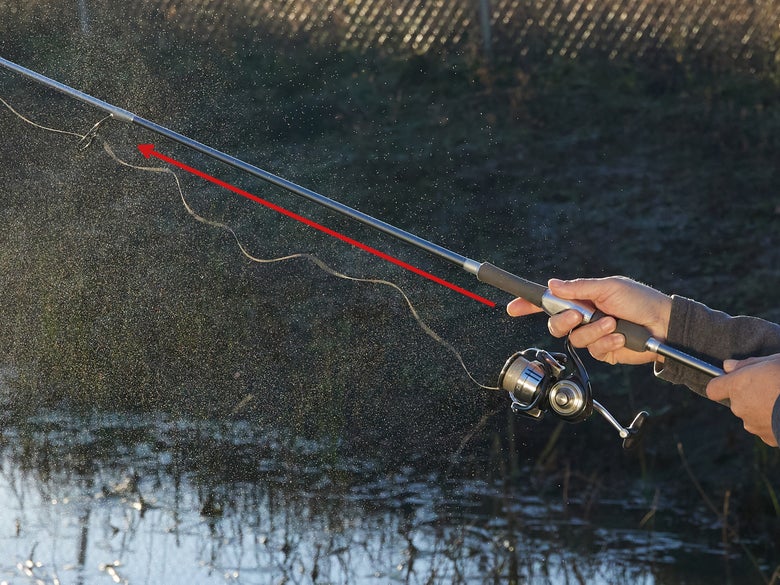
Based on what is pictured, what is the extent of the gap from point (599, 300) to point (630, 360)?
0.23 meters

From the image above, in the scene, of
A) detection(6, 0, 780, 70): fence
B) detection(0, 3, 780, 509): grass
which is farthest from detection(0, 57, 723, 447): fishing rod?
detection(6, 0, 780, 70): fence

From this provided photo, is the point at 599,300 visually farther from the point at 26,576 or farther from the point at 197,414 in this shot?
the point at 197,414

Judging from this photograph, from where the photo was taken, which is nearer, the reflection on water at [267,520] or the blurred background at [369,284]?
the reflection on water at [267,520]

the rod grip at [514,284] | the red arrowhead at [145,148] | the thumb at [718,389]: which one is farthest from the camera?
the red arrowhead at [145,148]

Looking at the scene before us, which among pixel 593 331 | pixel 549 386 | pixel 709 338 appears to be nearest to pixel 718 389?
pixel 709 338

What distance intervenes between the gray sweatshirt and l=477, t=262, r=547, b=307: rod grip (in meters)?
0.34

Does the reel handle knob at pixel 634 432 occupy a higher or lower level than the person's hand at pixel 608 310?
lower

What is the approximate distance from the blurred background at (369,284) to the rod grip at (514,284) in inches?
67.0

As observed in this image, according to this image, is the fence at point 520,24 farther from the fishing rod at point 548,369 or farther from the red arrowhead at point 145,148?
the fishing rod at point 548,369

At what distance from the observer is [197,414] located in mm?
5449

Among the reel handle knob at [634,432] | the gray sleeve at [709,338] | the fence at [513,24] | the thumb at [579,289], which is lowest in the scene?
the reel handle knob at [634,432]

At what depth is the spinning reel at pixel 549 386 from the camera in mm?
2752

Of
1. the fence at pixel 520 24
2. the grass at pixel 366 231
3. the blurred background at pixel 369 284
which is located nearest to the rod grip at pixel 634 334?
the blurred background at pixel 369 284

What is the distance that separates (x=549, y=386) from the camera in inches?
109
